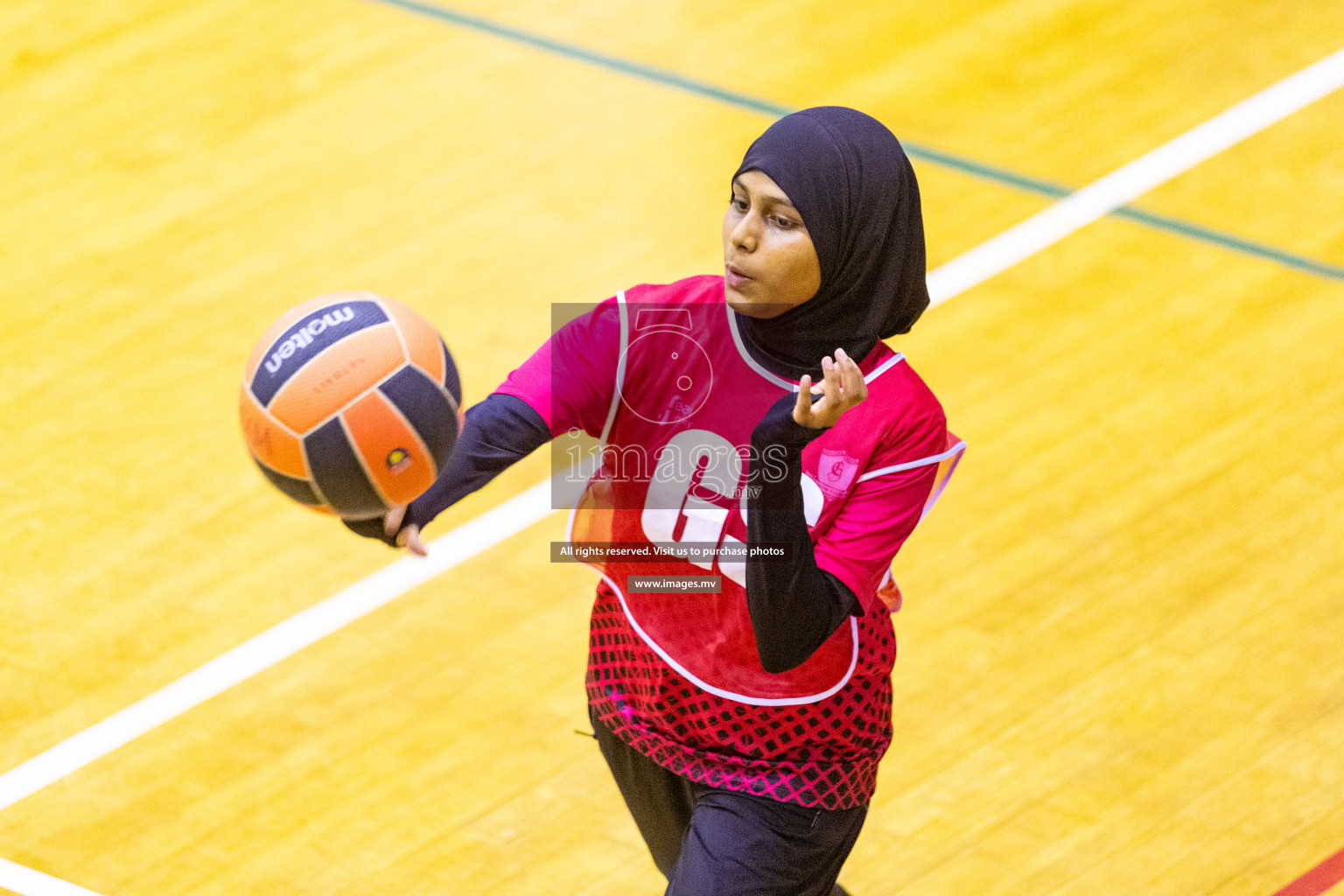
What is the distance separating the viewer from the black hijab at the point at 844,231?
2.48 metres

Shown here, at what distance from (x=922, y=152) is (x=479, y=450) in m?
3.41

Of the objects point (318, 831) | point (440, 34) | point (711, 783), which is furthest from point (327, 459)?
point (440, 34)

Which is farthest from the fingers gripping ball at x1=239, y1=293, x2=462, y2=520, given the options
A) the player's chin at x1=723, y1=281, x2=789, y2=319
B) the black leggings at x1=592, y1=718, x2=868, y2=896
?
the black leggings at x1=592, y1=718, x2=868, y2=896

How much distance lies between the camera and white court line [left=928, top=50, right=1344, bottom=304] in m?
5.32

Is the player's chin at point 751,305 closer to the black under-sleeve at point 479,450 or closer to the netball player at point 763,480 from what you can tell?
the netball player at point 763,480

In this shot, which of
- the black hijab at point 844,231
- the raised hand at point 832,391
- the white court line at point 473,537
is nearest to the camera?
the raised hand at point 832,391

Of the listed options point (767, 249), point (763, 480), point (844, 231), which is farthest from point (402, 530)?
point (844, 231)

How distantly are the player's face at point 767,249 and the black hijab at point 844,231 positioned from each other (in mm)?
17

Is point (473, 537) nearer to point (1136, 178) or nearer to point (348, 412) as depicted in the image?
point (348, 412)

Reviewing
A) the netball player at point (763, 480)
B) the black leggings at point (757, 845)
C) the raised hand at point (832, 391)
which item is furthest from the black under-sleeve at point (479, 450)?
the black leggings at point (757, 845)

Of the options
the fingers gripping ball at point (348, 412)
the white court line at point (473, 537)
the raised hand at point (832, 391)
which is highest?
the raised hand at point (832, 391)

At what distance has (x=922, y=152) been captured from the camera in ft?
18.9

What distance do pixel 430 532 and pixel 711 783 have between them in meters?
1.94

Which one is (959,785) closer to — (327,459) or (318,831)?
(318,831)
